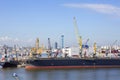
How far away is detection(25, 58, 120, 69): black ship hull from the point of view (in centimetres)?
7562

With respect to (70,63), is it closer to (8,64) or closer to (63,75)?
(8,64)

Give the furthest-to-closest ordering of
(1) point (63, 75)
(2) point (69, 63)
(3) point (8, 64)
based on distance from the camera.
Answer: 1. (3) point (8, 64)
2. (2) point (69, 63)
3. (1) point (63, 75)

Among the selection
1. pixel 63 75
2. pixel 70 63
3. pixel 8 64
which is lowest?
pixel 63 75

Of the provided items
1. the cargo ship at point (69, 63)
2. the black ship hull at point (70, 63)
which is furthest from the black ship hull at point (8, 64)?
the black ship hull at point (70, 63)

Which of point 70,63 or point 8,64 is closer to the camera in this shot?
point 70,63

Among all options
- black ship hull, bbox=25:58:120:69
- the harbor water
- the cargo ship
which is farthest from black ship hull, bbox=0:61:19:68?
the harbor water

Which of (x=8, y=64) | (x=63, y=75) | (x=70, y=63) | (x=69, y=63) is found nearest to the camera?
(x=63, y=75)

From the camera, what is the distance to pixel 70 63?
77312mm

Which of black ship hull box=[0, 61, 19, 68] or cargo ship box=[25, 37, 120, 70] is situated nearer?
cargo ship box=[25, 37, 120, 70]

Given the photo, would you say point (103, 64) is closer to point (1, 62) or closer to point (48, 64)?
point (48, 64)

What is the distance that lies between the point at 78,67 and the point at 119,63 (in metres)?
10.4

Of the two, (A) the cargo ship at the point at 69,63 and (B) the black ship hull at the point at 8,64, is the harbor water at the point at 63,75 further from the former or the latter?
(B) the black ship hull at the point at 8,64

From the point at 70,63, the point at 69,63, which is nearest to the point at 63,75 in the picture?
the point at 69,63

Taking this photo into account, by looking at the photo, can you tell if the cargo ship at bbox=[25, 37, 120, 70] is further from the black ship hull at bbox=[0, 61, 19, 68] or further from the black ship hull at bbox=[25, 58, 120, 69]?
the black ship hull at bbox=[0, 61, 19, 68]
